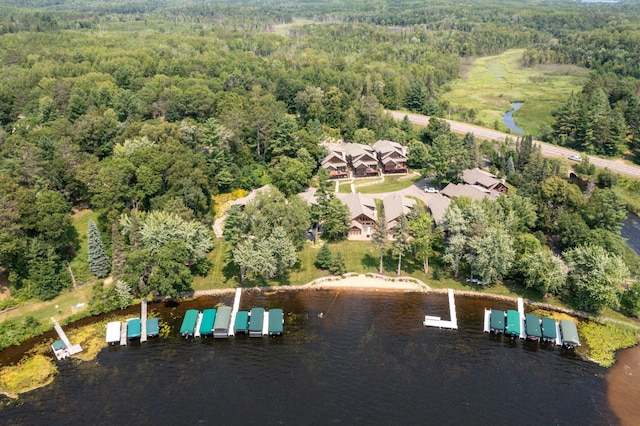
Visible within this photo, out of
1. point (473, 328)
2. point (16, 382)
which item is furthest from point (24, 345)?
point (473, 328)

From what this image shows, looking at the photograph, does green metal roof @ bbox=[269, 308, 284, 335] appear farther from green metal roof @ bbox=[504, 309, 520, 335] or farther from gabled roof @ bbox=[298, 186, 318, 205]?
green metal roof @ bbox=[504, 309, 520, 335]

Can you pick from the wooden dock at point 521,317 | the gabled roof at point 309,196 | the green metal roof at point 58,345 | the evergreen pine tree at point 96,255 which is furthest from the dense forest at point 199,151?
the green metal roof at point 58,345

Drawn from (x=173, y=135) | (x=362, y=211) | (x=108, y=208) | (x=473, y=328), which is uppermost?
(x=173, y=135)

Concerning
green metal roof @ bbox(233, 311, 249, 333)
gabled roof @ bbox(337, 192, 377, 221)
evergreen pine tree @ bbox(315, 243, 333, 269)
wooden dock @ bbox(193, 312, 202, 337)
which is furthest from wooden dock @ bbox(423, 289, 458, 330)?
wooden dock @ bbox(193, 312, 202, 337)

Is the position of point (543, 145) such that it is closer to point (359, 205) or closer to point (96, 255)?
point (359, 205)

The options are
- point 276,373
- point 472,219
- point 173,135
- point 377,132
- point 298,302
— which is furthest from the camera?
point 377,132

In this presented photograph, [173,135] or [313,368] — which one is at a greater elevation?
[173,135]

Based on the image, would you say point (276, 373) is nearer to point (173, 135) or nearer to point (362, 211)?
point (362, 211)
